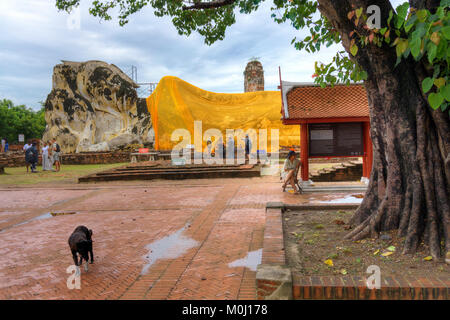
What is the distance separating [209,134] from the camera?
2870 centimetres

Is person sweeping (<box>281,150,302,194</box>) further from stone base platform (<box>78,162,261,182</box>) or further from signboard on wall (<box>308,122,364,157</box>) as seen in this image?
stone base platform (<box>78,162,261,182</box>)

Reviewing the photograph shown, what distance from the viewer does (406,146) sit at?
4078 mm

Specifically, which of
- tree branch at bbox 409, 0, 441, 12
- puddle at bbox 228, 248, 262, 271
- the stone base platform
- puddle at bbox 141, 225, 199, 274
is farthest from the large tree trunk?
the stone base platform

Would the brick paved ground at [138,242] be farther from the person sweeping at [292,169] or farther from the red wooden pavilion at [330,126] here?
the red wooden pavilion at [330,126]

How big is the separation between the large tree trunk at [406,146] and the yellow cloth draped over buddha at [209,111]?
23.5 m

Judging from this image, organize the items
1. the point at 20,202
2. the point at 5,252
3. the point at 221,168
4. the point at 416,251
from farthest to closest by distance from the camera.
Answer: the point at 221,168 < the point at 20,202 < the point at 5,252 < the point at 416,251

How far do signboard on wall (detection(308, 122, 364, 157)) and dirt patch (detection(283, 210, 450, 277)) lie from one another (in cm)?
503

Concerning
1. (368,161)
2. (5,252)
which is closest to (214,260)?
(5,252)

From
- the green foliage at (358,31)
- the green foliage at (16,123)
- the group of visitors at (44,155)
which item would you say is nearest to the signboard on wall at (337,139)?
the green foliage at (358,31)

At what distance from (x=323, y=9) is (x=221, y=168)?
37.7 ft

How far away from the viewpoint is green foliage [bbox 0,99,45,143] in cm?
4719

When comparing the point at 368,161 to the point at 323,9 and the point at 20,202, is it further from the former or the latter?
the point at 20,202

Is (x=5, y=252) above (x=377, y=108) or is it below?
below

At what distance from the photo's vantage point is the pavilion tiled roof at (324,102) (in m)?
9.66
